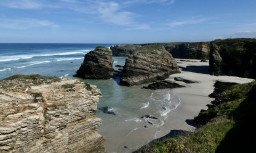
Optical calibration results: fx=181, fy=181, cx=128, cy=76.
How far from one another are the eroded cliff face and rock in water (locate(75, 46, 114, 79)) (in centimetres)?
3285

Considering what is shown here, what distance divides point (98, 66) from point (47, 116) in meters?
36.8

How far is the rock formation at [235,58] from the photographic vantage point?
48094 millimetres

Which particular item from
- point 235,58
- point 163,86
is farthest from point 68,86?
point 235,58

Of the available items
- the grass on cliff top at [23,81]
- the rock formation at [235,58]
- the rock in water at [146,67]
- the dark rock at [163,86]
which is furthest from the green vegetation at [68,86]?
the rock formation at [235,58]

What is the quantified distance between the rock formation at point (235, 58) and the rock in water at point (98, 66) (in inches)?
1182

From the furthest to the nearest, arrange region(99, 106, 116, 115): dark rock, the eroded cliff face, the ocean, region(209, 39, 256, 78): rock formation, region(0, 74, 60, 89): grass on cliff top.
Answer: region(209, 39, 256, 78): rock formation
region(99, 106, 116, 115): dark rock
the ocean
region(0, 74, 60, 89): grass on cliff top
the eroded cliff face

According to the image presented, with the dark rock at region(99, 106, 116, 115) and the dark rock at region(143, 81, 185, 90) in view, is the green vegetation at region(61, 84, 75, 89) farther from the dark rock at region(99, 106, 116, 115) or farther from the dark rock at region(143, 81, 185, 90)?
the dark rock at region(143, 81, 185, 90)

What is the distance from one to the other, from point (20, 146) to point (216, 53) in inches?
2132

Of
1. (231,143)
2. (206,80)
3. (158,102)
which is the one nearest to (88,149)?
(231,143)

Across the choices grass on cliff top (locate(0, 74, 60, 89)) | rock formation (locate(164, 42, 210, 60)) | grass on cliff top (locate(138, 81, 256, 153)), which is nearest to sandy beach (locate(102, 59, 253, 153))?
grass on cliff top (locate(138, 81, 256, 153))

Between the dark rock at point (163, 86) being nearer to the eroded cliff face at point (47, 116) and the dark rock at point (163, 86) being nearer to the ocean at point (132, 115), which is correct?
the ocean at point (132, 115)

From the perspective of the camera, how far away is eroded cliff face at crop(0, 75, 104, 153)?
1102 centimetres

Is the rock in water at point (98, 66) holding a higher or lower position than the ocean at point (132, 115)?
higher

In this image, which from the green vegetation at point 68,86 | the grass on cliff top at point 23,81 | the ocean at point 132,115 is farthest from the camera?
the ocean at point 132,115
